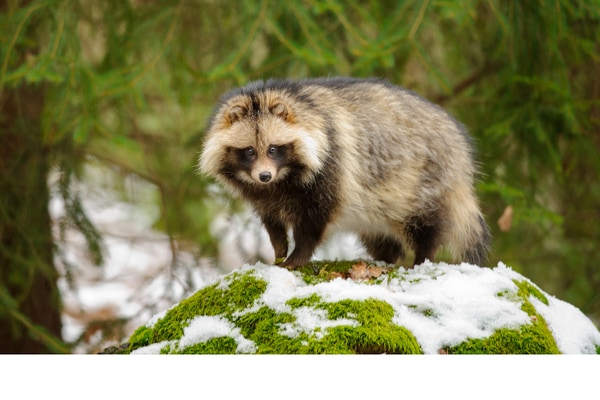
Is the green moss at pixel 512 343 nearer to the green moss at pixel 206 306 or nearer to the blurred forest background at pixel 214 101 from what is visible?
the green moss at pixel 206 306

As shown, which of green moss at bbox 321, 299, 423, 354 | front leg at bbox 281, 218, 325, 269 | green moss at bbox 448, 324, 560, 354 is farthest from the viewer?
front leg at bbox 281, 218, 325, 269

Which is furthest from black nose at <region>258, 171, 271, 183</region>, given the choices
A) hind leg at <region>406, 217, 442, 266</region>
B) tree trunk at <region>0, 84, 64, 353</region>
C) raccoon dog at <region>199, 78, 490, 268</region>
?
tree trunk at <region>0, 84, 64, 353</region>

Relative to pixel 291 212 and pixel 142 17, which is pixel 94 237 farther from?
pixel 291 212

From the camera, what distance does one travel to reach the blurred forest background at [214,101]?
5664 mm

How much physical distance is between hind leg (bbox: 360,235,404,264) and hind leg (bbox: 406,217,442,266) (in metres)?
0.34

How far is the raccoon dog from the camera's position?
441 cm

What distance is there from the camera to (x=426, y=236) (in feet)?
16.1

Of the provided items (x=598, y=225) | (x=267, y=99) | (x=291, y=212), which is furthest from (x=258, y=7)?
(x=598, y=225)

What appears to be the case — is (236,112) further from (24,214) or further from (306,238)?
(24,214)

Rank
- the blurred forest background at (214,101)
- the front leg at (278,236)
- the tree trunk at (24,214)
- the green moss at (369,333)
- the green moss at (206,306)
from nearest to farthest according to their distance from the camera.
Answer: the green moss at (369,333) < the green moss at (206,306) < the front leg at (278,236) < the blurred forest background at (214,101) < the tree trunk at (24,214)

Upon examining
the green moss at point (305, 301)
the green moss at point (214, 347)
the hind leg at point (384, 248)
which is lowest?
the hind leg at point (384, 248)

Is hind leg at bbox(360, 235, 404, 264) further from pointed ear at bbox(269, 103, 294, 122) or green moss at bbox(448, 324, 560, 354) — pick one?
green moss at bbox(448, 324, 560, 354)

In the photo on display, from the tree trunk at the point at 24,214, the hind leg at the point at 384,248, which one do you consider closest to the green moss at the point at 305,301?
the hind leg at the point at 384,248

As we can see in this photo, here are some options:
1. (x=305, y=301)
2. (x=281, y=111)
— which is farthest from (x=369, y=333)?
(x=281, y=111)
